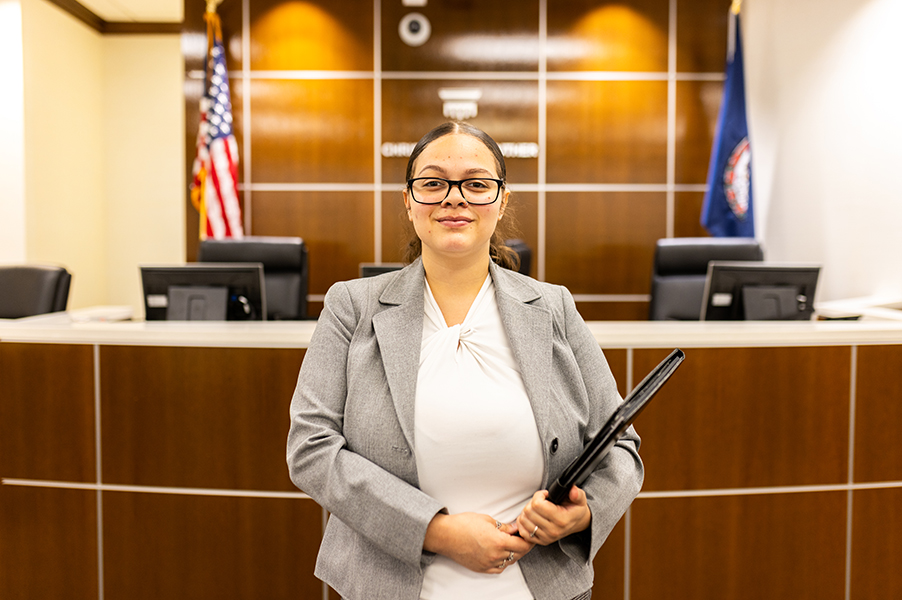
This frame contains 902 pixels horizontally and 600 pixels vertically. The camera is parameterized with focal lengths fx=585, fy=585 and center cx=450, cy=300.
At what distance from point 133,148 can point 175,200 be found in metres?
0.65

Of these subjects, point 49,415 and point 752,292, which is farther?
point 752,292

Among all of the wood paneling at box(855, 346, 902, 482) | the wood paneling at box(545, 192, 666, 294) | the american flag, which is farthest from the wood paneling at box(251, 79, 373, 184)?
the wood paneling at box(855, 346, 902, 482)

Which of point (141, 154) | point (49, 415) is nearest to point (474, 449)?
point (49, 415)

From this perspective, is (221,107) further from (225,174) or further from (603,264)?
(603,264)

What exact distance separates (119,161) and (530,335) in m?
6.23

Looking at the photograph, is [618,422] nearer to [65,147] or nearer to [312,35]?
[312,35]

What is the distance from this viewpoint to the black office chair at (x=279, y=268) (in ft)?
9.68

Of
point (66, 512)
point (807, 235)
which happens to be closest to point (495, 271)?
point (66, 512)

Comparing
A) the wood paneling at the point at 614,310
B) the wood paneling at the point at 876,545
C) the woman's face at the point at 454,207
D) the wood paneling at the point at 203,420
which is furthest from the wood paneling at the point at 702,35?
the woman's face at the point at 454,207

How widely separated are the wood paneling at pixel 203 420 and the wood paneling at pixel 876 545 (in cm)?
175

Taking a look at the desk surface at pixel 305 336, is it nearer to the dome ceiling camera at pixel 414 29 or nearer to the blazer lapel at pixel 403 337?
the blazer lapel at pixel 403 337

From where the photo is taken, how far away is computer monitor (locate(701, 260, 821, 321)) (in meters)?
2.35

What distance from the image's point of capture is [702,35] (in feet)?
15.1

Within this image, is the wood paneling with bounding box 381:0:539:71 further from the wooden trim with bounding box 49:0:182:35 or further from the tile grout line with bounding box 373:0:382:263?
the wooden trim with bounding box 49:0:182:35
